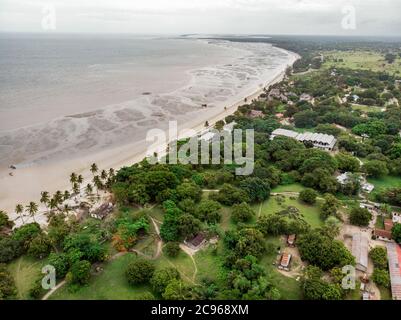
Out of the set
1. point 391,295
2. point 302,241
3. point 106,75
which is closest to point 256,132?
point 302,241

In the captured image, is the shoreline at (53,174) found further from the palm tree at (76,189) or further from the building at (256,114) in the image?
the building at (256,114)

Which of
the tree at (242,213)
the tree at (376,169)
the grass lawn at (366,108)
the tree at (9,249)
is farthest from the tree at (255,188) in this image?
the grass lawn at (366,108)

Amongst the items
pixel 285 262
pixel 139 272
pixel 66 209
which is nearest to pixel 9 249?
pixel 66 209

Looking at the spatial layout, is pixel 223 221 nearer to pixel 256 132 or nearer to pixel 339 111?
pixel 256 132

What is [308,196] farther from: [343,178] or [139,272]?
[139,272]

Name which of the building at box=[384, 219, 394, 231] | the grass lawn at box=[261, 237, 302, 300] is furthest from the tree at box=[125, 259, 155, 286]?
the building at box=[384, 219, 394, 231]

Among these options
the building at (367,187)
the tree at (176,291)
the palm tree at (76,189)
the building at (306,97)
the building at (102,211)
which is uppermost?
the building at (306,97)
